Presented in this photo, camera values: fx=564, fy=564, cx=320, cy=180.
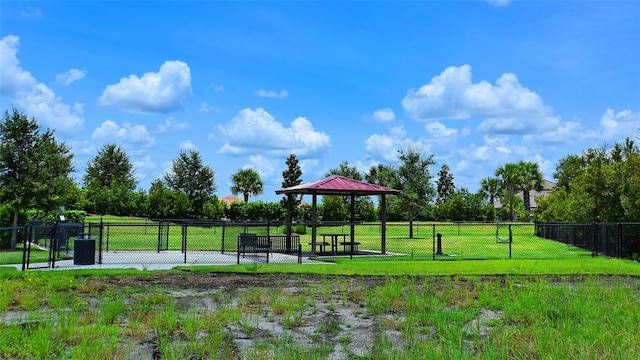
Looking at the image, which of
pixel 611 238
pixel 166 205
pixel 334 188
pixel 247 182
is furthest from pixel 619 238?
pixel 247 182

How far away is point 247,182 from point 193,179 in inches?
853

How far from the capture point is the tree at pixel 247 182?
8069cm

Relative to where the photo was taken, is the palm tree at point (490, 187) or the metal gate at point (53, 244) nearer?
the metal gate at point (53, 244)

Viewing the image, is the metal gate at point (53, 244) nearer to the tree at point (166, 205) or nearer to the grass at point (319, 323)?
the grass at point (319, 323)

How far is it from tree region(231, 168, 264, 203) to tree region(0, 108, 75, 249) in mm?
56282

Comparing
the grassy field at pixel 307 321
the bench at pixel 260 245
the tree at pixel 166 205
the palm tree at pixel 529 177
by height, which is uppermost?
the palm tree at pixel 529 177

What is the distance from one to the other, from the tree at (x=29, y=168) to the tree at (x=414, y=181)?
78.4ft

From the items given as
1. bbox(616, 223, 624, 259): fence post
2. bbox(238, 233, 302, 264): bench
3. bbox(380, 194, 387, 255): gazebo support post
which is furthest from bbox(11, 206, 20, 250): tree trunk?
bbox(616, 223, 624, 259): fence post

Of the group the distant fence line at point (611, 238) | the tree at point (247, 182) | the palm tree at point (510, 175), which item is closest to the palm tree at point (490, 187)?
the palm tree at point (510, 175)

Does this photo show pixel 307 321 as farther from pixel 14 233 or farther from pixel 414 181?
pixel 414 181

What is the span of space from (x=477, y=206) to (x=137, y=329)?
5632cm

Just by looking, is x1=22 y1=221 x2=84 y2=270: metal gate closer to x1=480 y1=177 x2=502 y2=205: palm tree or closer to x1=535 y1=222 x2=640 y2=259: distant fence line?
x1=535 y1=222 x2=640 y2=259: distant fence line

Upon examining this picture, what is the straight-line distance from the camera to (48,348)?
6160mm

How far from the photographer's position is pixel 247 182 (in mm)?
80500
